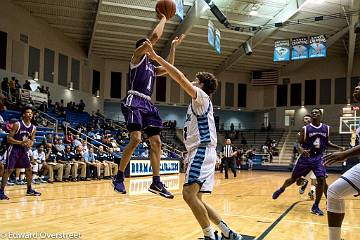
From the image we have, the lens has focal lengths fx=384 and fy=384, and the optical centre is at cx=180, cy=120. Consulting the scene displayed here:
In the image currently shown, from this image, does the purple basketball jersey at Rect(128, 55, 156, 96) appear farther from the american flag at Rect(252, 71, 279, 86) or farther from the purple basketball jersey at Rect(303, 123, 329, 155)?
the american flag at Rect(252, 71, 279, 86)

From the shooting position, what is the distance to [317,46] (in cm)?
1878

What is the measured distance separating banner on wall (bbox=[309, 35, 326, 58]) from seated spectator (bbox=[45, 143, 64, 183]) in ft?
43.3

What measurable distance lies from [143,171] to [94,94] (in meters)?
13.0

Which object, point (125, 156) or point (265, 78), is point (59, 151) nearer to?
point (125, 156)

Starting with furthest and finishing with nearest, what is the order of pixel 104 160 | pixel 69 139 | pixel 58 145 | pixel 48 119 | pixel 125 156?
pixel 48 119
pixel 104 160
pixel 69 139
pixel 58 145
pixel 125 156

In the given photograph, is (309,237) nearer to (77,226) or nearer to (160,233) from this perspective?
(160,233)

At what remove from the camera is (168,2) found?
4387 mm

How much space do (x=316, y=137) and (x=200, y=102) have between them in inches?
158

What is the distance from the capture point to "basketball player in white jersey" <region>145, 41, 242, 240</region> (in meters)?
3.82

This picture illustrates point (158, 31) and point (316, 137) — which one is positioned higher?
point (158, 31)

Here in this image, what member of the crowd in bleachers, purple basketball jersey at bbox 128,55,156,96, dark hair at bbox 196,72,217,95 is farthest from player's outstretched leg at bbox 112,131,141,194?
the crowd in bleachers

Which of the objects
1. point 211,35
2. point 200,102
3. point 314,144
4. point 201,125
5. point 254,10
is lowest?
point 314,144

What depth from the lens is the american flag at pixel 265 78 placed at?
105 feet

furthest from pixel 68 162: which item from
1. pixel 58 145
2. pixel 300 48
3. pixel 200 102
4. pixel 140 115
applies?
pixel 300 48
